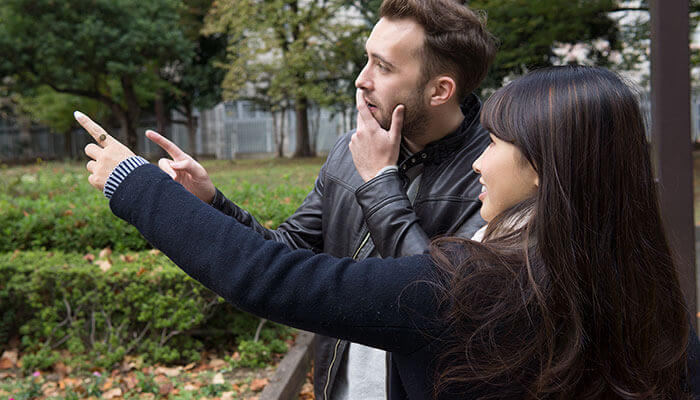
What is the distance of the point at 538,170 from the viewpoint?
Result: 46.9 inches

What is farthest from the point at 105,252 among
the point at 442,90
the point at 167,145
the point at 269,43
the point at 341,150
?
the point at 269,43

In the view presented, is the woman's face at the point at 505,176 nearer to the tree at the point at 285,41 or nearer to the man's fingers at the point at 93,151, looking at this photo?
the man's fingers at the point at 93,151

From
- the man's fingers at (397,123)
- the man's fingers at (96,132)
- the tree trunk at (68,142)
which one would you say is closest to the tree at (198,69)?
the tree trunk at (68,142)

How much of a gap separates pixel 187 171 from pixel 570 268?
1195 mm

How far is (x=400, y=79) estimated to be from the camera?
1919mm

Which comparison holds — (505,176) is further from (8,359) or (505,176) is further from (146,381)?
(8,359)

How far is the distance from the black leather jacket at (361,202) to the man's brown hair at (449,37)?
0.17 meters

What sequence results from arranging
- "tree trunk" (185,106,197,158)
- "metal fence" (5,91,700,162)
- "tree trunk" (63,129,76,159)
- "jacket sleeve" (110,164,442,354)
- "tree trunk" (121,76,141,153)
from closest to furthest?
"jacket sleeve" (110,164,442,354) < "tree trunk" (121,76,141,153) < "metal fence" (5,91,700,162) < "tree trunk" (185,106,197,158) < "tree trunk" (63,129,76,159)

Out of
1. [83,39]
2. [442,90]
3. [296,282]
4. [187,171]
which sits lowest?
[296,282]

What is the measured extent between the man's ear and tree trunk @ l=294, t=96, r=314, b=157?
16.4 meters

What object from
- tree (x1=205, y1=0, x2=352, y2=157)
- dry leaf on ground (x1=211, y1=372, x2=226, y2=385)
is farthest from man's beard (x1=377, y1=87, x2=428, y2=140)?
tree (x1=205, y1=0, x2=352, y2=157)

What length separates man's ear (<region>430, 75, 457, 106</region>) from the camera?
1.93 metres

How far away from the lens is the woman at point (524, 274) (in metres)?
1.09

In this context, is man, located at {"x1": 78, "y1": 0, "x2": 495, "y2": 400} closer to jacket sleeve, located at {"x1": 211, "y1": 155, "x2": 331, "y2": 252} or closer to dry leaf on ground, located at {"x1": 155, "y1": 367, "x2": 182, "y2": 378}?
jacket sleeve, located at {"x1": 211, "y1": 155, "x2": 331, "y2": 252}
